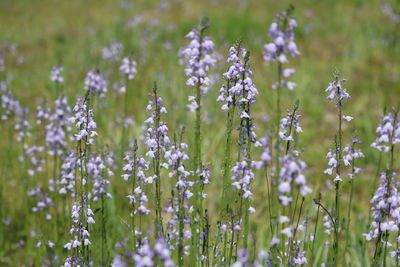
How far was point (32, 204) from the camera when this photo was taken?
206 inches

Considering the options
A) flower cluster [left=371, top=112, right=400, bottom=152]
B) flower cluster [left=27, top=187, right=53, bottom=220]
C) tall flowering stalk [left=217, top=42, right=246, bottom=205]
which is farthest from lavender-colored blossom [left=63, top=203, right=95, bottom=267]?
flower cluster [left=371, top=112, right=400, bottom=152]

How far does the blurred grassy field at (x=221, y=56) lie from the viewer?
721 centimetres

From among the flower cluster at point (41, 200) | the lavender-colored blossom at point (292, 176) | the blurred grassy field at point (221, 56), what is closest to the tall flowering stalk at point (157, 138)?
the lavender-colored blossom at point (292, 176)

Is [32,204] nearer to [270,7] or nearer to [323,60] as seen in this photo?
[323,60]

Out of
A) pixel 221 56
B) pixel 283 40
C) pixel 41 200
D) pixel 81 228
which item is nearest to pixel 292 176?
pixel 283 40

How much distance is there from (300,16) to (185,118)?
8.22m

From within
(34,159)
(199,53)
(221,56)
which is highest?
(221,56)

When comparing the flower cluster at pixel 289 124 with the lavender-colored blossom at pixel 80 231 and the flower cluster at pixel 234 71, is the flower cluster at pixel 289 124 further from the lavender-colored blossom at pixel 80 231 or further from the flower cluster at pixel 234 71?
the lavender-colored blossom at pixel 80 231

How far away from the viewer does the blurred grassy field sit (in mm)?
7211

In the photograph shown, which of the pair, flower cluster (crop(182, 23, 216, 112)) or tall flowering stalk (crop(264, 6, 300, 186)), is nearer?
tall flowering stalk (crop(264, 6, 300, 186))

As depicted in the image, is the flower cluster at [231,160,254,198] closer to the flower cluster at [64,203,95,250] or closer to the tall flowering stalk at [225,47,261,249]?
the tall flowering stalk at [225,47,261,249]

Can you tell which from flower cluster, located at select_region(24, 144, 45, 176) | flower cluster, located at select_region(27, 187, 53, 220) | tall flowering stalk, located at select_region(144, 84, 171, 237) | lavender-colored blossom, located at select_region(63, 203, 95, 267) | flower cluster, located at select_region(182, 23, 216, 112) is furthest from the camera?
flower cluster, located at select_region(24, 144, 45, 176)

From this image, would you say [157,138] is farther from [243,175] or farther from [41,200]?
[41,200]

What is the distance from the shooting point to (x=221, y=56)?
368 inches
